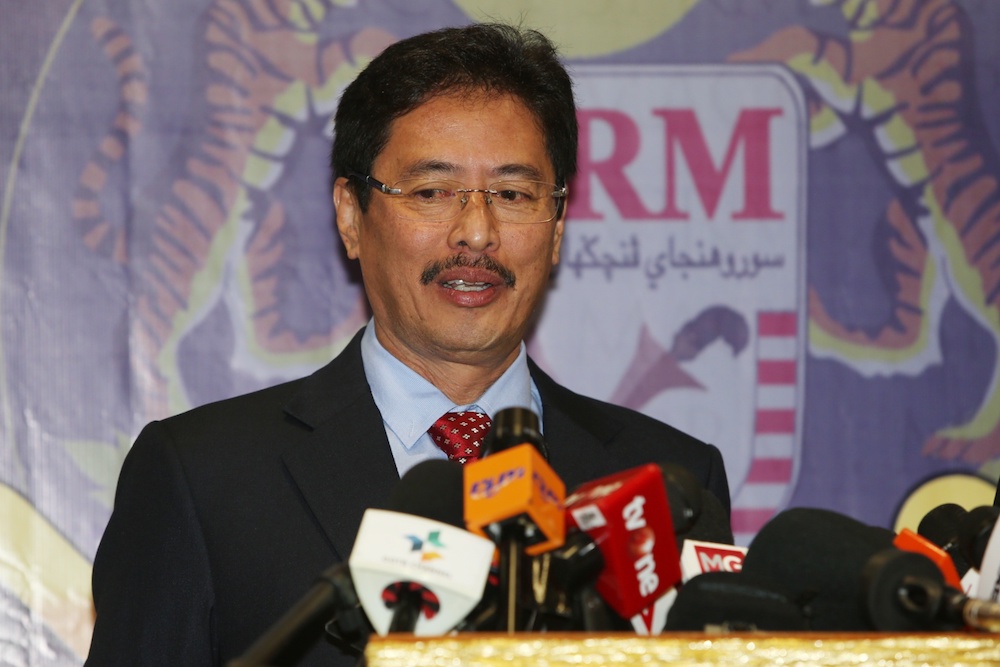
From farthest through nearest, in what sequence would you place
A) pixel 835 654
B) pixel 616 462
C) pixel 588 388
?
pixel 588 388, pixel 616 462, pixel 835 654

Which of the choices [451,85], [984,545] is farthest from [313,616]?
[451,85]

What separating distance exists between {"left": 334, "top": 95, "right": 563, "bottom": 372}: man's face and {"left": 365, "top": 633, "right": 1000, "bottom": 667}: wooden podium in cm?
122

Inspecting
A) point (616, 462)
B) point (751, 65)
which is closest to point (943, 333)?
point (751, 65)

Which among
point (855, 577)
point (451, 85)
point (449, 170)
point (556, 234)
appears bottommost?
point (855, 577)

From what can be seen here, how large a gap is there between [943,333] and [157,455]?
2.02 meters

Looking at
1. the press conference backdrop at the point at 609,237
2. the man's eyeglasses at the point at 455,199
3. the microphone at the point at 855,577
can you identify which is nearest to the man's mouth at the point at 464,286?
the man's eyeglasses at the point at 455,199

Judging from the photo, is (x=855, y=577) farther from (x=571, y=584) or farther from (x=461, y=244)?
(x=461, y=244)

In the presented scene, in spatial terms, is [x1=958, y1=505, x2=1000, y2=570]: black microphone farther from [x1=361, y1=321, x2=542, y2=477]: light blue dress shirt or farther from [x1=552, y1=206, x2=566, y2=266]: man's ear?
[x1=552, y1=206, x2=566, y2=266]: man's ear

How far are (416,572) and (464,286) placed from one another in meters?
1.17

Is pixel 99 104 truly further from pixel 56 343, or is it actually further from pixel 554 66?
pixel 554 66

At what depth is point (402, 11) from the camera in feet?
9.79

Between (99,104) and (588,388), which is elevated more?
(99,104)

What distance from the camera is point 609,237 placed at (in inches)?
120

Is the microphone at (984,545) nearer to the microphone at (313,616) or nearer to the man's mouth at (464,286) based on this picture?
the microphone at (313,616)
